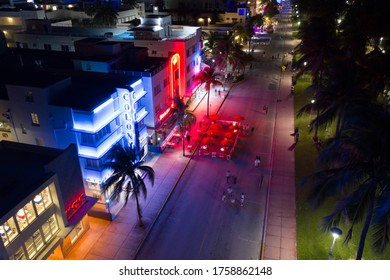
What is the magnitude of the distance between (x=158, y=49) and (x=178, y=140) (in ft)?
59.8

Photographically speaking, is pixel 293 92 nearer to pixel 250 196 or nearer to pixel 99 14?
pixel 250 196

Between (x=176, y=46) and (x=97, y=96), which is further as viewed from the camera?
(x=176, y=46)

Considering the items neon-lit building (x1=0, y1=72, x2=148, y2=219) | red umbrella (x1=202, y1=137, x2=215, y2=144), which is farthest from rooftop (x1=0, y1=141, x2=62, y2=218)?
red umbrella (x1=202, y1=137, x2=215, y2=144)

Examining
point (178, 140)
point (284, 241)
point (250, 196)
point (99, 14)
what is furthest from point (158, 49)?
point (99, 14)

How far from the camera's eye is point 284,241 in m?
29.8

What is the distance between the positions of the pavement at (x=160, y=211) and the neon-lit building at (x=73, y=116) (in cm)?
247

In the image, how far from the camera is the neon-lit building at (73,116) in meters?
32.1

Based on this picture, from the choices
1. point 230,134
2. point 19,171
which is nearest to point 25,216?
point 19,171

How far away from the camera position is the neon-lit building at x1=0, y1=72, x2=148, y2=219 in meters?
32.1

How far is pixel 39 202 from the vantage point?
25047 mm

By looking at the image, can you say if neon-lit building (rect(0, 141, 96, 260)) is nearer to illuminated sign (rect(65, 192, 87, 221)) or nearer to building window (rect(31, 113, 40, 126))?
illuminated sign (rect(65, 192, 87, 221))

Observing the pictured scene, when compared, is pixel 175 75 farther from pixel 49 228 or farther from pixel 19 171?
pixel 49 228

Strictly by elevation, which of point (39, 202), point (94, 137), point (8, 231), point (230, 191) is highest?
point (94, 137)

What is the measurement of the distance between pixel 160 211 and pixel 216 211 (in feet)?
19.7
